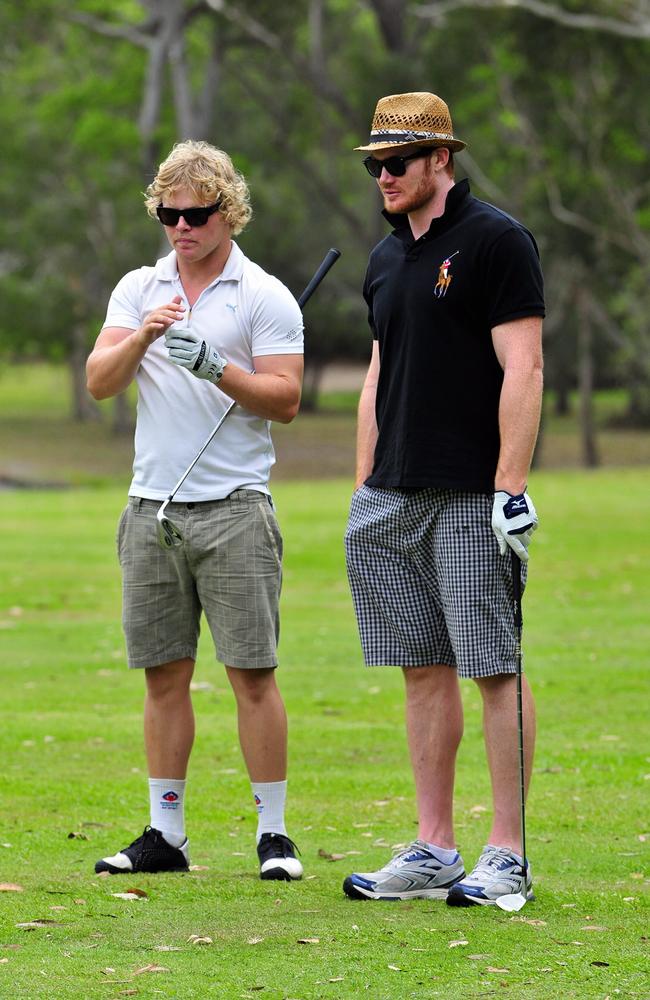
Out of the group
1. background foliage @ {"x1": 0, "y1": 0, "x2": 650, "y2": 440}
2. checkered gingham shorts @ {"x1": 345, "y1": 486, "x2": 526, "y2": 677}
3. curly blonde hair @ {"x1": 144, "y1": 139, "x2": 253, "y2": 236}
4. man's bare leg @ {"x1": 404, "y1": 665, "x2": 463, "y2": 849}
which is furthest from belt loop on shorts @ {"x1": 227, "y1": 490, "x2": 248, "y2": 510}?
background foliage @ {"x1": 0, "y1": 0, "x2": 650, "y2": 440}

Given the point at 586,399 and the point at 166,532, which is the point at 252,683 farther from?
the point at 586,399

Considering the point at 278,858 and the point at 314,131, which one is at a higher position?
the point at 314,131

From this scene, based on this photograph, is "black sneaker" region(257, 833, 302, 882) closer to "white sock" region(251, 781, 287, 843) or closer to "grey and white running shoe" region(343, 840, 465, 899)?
"white sock" region(251, 781, 287, 843)

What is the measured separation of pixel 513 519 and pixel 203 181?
1.51 meters

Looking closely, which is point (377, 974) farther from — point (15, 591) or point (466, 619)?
point (15, 591)

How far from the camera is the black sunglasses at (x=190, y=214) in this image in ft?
17.5

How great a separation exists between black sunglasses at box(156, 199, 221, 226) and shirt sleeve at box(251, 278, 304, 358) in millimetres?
294

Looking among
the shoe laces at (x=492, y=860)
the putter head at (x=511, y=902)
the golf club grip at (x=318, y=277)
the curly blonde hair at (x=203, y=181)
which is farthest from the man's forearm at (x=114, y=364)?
the putter head at (x=511, y=902)

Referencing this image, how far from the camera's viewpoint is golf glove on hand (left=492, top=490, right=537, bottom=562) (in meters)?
4.82

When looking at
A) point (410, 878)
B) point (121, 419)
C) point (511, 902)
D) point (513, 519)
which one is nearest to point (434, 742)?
point (410, 878)

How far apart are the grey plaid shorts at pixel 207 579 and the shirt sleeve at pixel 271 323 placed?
18.8 inches

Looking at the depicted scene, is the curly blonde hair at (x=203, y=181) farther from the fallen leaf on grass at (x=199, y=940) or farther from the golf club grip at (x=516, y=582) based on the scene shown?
the fallen leaf on grass at (x=199, y=940)

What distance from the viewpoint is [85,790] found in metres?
6.86

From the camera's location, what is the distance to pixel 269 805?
558cm
